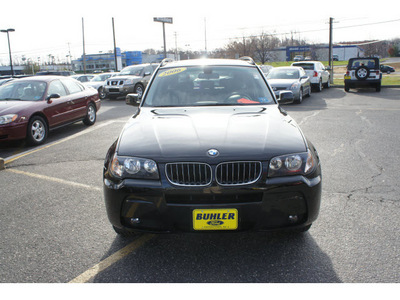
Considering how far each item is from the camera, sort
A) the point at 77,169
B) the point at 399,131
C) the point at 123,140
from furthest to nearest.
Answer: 1. the point at 399,131
2. the point at 77,169
3. the point at 123,140

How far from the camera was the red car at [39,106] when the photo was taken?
7453mm

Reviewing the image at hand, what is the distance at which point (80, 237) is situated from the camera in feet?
11.0

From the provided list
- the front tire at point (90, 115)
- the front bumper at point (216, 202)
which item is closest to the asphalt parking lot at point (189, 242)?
the front bumper at point (216, 202)

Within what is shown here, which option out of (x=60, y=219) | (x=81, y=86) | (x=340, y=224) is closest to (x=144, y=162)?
(x=60, y=219)

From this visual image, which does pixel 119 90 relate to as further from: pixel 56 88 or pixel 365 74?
pixel 365 74

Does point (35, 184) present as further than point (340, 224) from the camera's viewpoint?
Yes

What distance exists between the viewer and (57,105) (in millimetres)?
8711

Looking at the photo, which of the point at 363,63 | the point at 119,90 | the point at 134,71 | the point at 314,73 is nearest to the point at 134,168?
the point at 119,90

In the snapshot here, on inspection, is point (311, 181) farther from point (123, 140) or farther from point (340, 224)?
point (123, 140)

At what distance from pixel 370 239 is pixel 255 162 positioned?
4.58 ft

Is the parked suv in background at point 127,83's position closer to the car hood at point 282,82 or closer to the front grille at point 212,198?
the car hood at point 282,82

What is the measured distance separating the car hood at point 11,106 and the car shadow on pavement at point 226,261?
5505mm

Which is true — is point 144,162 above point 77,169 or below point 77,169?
above
